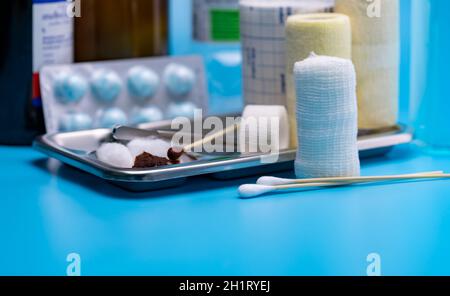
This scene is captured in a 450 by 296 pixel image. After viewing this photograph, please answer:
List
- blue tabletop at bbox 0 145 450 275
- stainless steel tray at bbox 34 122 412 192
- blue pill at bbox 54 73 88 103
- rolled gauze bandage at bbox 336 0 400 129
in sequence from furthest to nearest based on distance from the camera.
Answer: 1. blue pill at bbox 54 73 88 103
2. rolled gauze bandage at bbox 336 0 400 129
3. stainless steel tray at bbox 34 122 412 192
4. blue tabletop at bbox 0 145 450 275

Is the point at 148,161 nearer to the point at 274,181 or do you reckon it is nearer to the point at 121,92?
the point at 274,181

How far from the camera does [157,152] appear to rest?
979 mm

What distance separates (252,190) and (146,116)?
1.05 feet

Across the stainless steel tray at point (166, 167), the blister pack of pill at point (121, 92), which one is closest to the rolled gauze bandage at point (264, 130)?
the stainless steel tray at point (166, 167)

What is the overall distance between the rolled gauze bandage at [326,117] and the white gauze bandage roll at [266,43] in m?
0.14

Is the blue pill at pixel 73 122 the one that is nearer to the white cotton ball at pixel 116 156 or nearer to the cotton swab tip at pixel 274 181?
the white cotton ball at pixel 116 156

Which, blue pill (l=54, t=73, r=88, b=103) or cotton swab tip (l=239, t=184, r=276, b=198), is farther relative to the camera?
blue pill (l=54, t=73, r=88, b=103)

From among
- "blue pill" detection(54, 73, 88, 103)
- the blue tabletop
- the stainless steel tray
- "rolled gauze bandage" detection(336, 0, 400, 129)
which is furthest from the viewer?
"blue pill" detection(54, 73, 88, 103)

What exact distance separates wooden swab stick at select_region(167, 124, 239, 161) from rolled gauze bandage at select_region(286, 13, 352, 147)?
0.27 feet

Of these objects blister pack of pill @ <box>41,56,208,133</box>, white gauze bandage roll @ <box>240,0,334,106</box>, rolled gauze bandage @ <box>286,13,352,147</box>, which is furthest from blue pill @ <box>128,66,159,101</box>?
rolled gauze bandage @ <box>286,13,352,147</box>

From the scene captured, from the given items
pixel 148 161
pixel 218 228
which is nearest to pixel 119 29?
pixel 148 161

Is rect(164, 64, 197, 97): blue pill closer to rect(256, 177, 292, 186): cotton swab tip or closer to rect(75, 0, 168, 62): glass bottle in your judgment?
rect(75, 0, 168, 62): glass bottle

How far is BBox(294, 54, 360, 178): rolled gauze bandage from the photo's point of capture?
909mm

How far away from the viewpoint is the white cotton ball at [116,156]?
939 mm
